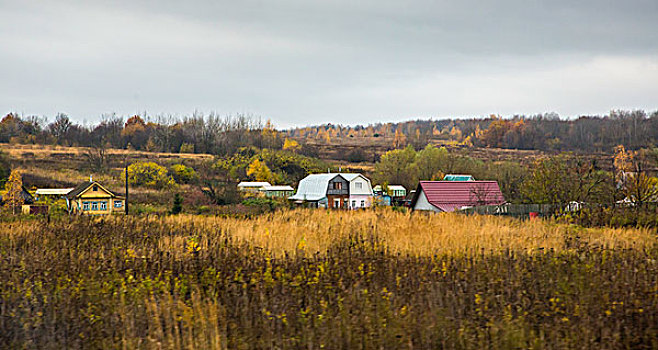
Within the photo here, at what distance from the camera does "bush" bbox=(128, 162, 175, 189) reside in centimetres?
5678

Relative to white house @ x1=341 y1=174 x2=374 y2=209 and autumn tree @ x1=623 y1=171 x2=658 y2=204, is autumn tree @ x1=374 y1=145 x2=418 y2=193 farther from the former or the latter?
autumn tree @ x1=623 y1=171 x2=658 y2=204

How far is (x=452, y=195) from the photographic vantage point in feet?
123

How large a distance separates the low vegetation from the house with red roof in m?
26.6

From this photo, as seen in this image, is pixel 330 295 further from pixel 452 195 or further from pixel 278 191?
pixel 278 191

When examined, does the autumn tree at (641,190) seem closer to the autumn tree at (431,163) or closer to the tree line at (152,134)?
the autumn tree at (431,163)

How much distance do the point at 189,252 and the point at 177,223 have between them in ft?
22.6

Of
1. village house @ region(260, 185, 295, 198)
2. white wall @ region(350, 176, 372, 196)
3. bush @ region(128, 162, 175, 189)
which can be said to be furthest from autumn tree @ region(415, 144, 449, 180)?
bush @ region(128, 162, 175, 189)

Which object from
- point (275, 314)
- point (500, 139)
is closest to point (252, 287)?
point (275, 314)

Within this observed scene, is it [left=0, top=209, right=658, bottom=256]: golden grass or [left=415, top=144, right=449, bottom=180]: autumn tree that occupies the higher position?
[left=415, top=144, right=449, bottom=180]: autumn tree

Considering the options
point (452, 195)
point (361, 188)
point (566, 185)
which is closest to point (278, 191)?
point (361, 188)

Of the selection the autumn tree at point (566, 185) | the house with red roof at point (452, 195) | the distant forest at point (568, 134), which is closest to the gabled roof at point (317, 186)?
the house with red roof at point (452, 195)

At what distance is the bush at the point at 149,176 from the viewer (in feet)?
186

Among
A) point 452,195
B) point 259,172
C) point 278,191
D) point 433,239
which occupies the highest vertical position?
point 259,172

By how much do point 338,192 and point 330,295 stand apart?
148 feet
